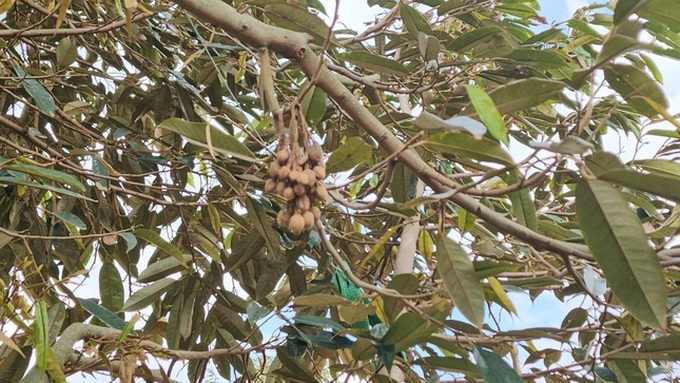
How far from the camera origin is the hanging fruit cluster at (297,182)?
0.46m

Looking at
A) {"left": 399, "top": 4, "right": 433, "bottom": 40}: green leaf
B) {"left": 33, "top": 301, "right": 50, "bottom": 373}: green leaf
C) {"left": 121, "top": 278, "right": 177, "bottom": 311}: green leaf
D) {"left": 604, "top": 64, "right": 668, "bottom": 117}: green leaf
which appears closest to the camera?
{"left": 604, "top": 64, "right": 668, "bottom": 117}: green leaf

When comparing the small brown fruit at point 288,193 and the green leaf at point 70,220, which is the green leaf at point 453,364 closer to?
the small brown fruit at point 288,193

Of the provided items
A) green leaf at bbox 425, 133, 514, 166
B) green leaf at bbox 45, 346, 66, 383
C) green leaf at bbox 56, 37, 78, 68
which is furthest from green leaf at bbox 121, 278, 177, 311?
green leaf at bbox 425, 133, 514, 166

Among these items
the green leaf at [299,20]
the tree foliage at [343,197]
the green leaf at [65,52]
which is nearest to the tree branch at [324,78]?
the tree foliage at [343,197]

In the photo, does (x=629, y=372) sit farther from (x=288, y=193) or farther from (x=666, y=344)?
(x=288, y=193)

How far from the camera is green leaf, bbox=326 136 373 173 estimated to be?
22.2 inches

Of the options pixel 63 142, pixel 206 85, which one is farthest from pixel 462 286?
pixel 63 142

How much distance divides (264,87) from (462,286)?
238mm

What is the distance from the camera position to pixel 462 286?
0.56 metres

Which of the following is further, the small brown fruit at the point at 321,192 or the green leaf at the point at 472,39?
the green leaf at the point at 472,39

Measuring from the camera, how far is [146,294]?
3.16ft

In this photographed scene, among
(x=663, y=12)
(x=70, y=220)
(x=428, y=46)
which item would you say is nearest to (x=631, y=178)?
(x=663, y=12)

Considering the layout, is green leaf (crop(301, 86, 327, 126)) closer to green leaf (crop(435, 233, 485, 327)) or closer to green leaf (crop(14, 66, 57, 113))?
green leaf (crop(435, 233, 485, 327))

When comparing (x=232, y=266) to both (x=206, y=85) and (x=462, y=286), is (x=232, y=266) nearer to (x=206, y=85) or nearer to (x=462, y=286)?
(x=206, y=85)
